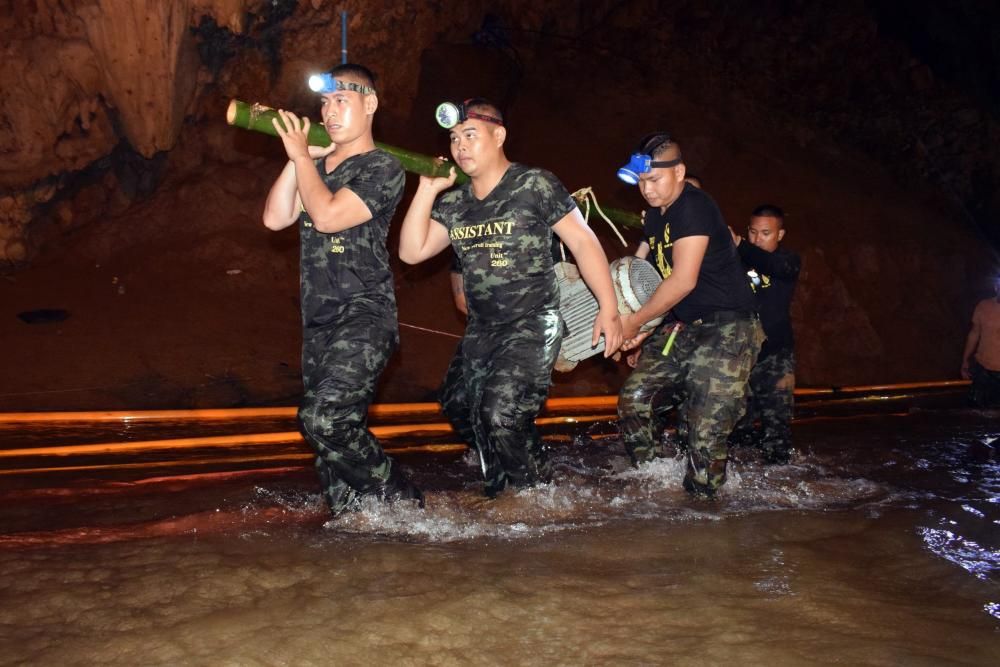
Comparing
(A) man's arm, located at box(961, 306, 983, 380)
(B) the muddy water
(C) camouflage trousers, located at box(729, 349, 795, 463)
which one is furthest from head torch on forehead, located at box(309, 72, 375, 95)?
(A) man's arm, located at box(961, 306, 983, 380)

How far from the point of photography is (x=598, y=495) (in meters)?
4.62

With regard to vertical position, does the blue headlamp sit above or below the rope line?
above

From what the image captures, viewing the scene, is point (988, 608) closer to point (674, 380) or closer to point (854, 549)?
point (854, 549)

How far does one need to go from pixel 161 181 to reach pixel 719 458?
787cm

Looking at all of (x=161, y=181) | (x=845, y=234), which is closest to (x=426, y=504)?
(x=161, y=181)


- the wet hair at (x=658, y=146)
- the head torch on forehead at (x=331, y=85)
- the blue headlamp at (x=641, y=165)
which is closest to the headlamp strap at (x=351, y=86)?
the head torch on forehead at (x=331, y=85)

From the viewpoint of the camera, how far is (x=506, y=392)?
4.07 m

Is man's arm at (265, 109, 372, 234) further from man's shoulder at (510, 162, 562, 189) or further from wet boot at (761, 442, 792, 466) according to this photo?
wet boot at (761, 442, 792, 466)

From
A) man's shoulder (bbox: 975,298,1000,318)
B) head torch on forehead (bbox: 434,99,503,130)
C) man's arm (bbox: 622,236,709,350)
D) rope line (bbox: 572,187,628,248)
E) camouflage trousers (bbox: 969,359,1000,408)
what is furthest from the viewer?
man's shoulder (bbox: 975,298,1000,318)

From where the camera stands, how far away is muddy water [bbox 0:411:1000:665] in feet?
8.82

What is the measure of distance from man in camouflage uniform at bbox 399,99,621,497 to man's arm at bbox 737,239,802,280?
1.46 meters

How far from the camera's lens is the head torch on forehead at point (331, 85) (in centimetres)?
384

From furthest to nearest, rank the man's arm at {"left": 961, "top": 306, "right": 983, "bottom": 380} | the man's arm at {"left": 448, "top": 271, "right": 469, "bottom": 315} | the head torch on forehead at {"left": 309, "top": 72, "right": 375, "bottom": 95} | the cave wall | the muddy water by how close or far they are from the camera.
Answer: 1. the man's arm at {"left": 961, "top": 306, "right": 983, "bottom": 380}
2. the cave wall
3. the man's arm at {"left": 448, "top": 271, "right": 469, "bottom": 315}
4. the head torch on forehead at {"left": 309, "top": 72, "right": 375, "bottom": 95}
5. the muddy water

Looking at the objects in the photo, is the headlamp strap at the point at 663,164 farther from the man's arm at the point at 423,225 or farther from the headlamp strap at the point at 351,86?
the headlamp strap at the point at 351,86
